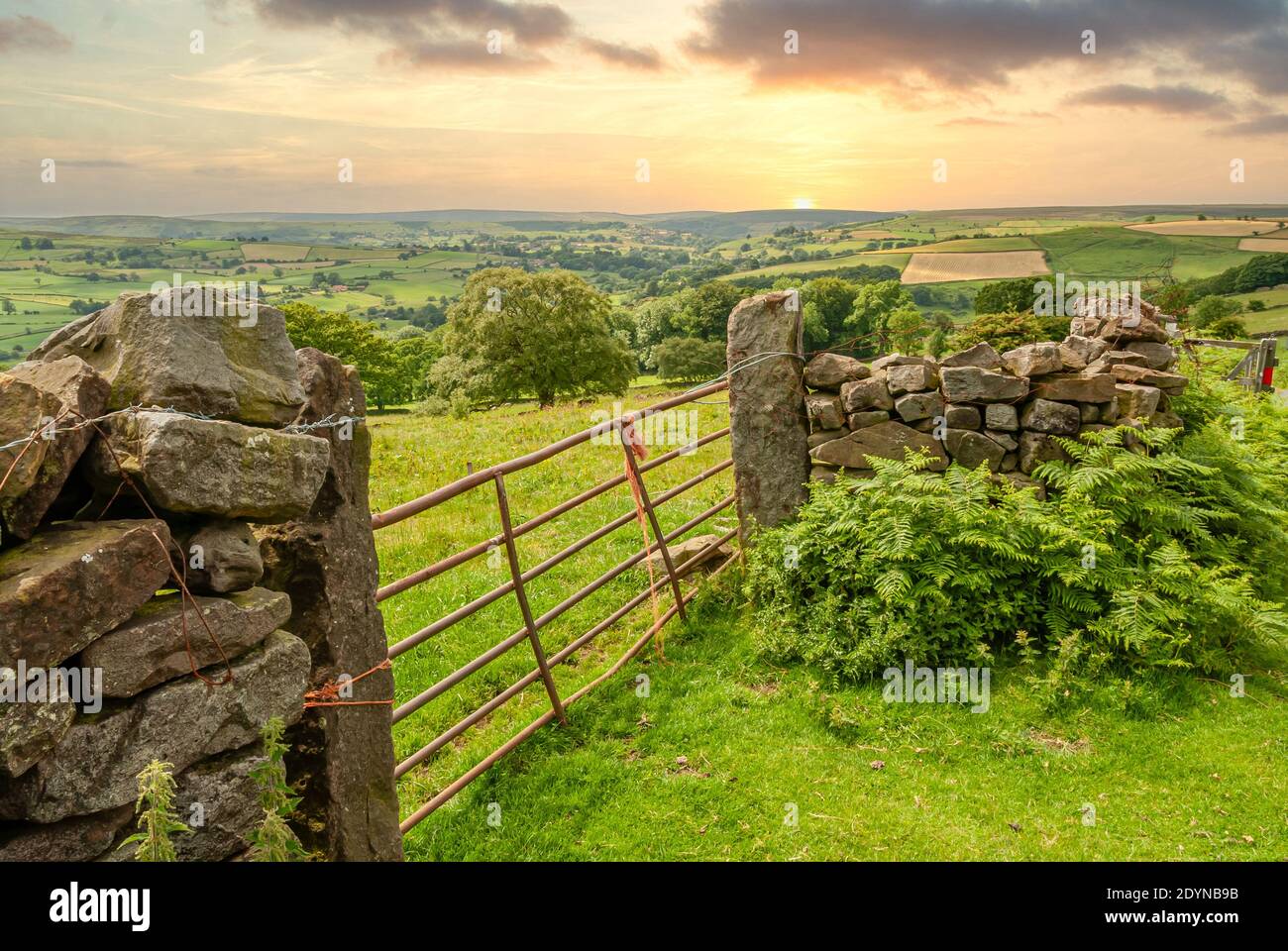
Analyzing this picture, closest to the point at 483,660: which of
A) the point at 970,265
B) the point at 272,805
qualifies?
the point at 272,805

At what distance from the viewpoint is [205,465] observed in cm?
248

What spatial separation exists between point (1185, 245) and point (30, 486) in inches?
2498

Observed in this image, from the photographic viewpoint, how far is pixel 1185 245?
50.9m

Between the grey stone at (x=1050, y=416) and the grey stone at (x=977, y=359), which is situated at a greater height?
the grey stone at (x=977, y=359)

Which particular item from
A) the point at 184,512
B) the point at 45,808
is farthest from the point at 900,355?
the point at 45,808

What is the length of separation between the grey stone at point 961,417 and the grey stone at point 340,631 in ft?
17.1

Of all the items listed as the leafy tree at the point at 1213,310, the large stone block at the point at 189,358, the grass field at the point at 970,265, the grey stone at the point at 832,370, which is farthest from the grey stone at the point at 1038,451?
the grass field at the point at 970,265

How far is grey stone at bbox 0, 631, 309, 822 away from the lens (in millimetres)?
2129

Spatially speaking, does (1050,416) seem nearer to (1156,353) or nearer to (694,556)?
(1156,353)

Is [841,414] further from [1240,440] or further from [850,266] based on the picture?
[850,266]

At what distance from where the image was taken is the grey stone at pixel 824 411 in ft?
22.6

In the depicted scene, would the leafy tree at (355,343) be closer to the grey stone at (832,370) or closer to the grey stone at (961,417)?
the grey stone at (832,370)

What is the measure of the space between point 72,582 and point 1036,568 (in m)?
6.24

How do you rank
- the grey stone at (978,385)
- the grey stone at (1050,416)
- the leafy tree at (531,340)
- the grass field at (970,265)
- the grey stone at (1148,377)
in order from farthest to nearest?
1. the grass field at (970,265)
2. the leafy tree at (531,340)
3. the grey stone at (1148,377)
4. the grey stone at (1050,416)
5. the grey stone at (978,385)
